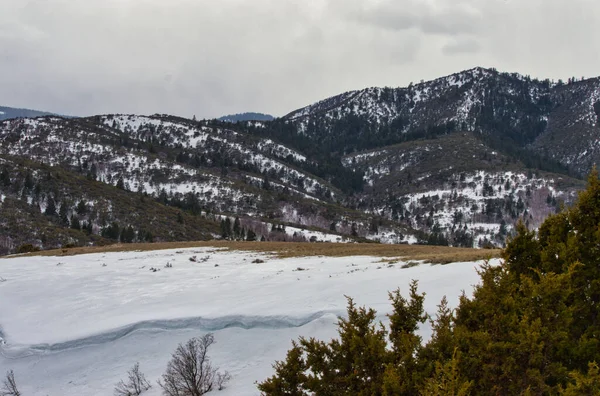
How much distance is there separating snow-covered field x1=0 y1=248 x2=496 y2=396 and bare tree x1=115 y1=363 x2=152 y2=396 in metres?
0.34

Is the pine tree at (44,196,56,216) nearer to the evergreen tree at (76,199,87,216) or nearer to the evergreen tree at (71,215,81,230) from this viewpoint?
the evergreen tree at (76,199,87,216)

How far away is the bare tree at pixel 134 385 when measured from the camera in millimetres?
14547

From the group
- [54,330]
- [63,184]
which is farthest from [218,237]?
[54,330]

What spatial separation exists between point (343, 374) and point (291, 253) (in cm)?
2917

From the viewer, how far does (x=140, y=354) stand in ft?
56.9

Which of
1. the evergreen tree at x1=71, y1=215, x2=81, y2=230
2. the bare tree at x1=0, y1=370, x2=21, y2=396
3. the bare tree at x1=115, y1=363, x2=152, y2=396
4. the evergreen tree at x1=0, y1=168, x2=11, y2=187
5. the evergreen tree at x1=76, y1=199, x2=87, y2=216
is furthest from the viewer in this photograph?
the evergreen tree at x1=0, y1=168, x2=11, y2=187

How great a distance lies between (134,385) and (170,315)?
4636 mm

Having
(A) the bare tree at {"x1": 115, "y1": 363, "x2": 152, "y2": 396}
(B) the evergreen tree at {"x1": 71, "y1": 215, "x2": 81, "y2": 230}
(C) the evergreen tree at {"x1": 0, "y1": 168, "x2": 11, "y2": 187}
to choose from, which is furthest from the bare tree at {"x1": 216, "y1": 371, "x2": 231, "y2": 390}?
(C) the evergreen tree at {"x1": 0, "y1": 168, "x2": 11, "y2": 187}

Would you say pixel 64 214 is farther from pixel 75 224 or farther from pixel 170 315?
pixel 170 315

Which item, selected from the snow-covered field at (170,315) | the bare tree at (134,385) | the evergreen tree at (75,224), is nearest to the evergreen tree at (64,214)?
the evergreen tree at (75,224)

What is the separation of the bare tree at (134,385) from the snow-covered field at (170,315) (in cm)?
34

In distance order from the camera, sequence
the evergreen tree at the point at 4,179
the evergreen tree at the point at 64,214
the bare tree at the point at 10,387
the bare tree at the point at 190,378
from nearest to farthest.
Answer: the bare tree at the point at 190,378, the bare tree at the point at 10,387, the evergreen tree at the point at 64,214, the evergreen tree at the point at 4,179

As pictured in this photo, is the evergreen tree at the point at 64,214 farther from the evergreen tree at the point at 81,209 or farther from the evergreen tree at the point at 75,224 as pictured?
the evergreen tree at the point at 75,224

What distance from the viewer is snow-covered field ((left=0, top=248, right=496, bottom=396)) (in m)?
16.1
